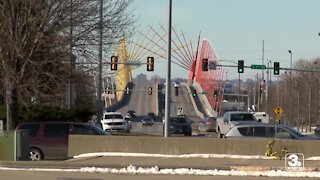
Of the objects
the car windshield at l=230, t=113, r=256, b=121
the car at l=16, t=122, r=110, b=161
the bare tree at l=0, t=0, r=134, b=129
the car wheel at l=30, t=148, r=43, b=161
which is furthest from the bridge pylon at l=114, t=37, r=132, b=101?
the car wheel at l=30, t=148, r=43, b=161

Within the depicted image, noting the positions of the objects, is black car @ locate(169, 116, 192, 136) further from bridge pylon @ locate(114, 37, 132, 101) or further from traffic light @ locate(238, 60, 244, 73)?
traffic light @ locate(238, 60, 244, 73)

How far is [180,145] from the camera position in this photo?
72.7 feet

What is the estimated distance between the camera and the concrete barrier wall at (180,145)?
21344 mm

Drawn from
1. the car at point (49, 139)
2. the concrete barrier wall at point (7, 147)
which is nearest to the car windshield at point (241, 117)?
the car at point (49, 139)

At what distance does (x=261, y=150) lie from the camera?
21609mm

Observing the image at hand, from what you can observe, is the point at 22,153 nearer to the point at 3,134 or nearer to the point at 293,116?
the point at 3,134

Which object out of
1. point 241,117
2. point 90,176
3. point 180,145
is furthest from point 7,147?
point 241,117

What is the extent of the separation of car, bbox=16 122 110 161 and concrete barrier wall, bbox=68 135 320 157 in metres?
0.51

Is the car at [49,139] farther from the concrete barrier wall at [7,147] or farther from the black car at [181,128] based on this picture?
the black car at [181,128]

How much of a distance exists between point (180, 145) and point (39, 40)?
7771 millimetres

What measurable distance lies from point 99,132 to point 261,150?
6319 millimetres

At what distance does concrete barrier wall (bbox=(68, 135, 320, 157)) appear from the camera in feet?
70.0

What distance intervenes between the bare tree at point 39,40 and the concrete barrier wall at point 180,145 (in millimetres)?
4367

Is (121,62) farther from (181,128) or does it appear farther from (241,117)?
(241,117)
